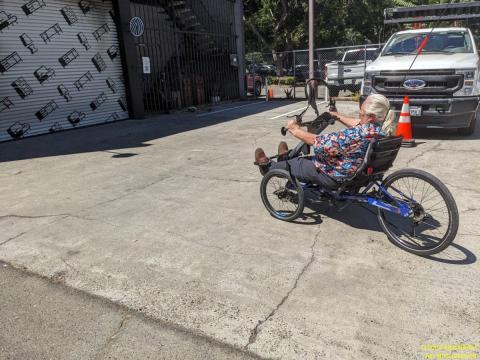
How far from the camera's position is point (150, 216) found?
4.61 m

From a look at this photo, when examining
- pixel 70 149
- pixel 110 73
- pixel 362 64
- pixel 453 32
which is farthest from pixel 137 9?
pixel 453 32

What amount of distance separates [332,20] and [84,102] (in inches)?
1073

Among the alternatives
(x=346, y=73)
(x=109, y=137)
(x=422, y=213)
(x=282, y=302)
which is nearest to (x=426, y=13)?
(x=346, y=73)

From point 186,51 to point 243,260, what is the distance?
1404 centimetres

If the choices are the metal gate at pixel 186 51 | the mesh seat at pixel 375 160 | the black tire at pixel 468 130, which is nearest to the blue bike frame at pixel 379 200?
the mesh seat at pixel 375 160

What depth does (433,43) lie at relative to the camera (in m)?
8.48

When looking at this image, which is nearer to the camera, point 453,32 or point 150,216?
point 150,216

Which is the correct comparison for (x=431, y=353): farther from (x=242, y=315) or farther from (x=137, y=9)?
(x=137, y=9)

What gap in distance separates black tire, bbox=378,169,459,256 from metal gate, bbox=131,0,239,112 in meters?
11.8

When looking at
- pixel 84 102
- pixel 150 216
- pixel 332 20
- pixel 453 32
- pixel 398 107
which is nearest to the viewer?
pixel 150 216

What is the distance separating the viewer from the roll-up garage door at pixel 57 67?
10109 millimetres

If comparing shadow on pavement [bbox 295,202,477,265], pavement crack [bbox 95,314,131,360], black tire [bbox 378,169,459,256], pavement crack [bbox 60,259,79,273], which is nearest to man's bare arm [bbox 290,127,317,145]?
black tire [bbox 378,169,459,256]

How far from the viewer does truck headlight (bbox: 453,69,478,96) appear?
23.3ft

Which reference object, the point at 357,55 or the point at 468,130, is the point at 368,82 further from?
the point at 357,55
